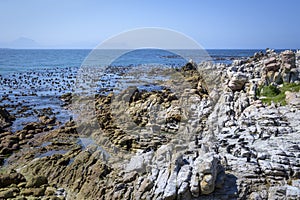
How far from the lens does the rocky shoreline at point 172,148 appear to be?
10820 mm

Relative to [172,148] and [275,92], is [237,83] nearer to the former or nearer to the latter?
[275,92]

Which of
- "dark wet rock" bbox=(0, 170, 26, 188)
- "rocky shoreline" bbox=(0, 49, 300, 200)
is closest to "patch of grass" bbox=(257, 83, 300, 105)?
"rocky shoreline" bbox=(0, 49, 300, 200)

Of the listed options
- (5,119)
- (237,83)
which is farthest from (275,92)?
(5,119)

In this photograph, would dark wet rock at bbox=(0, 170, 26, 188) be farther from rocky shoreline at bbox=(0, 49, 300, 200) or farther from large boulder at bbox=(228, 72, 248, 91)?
large boulder at bbox=(228, 72, 248, 91)

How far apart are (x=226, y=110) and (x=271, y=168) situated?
9027mm

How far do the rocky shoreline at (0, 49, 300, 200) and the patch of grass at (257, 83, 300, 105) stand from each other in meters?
0.08

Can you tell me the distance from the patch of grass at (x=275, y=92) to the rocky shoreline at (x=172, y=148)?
8cm

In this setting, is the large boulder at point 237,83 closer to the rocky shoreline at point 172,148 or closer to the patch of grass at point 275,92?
the rocky shoreline at point 172,148

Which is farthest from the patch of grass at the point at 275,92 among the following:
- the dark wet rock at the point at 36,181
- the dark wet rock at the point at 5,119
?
the dark wet rock at the point at 5,119

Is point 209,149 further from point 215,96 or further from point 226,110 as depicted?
point 215,96

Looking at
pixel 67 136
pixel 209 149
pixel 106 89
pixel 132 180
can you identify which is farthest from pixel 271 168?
pixel 106 89

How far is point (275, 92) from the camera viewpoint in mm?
21312

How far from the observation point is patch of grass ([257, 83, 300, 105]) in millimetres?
19936

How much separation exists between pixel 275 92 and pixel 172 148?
34.6 ft
